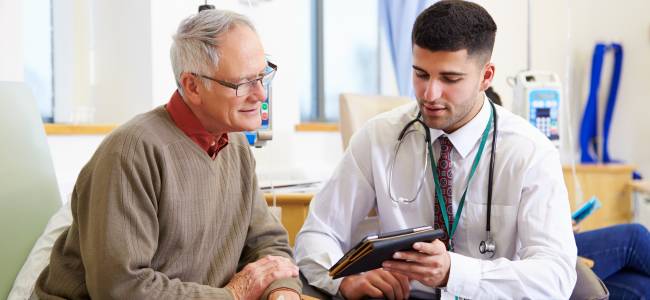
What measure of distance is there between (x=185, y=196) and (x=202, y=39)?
12.9 inches

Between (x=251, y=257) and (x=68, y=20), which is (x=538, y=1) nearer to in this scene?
(x=68, y=20)

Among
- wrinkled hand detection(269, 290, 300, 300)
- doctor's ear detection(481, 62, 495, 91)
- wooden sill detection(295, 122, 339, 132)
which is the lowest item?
wrinkled hand detection(269, 290, 300, 300)

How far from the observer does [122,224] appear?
1353mm

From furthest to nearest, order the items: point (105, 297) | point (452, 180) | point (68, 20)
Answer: point (68, 20), point (452, 180), point (105, 297)

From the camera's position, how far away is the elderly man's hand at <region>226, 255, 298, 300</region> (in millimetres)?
1580

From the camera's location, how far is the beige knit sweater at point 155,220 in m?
1.35

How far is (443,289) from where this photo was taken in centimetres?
170

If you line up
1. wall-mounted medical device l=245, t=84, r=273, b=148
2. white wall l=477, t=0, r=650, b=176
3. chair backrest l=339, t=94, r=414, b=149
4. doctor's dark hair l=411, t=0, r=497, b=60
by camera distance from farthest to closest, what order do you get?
white wall l=477, t=0, r=650, b=176
chair backrest l=339, t=94, r=414, b=149
wall-mounted medical device l=245, t=84, r=273, b=148
doctor's dark hair l=411, t=0, r=497, b=60

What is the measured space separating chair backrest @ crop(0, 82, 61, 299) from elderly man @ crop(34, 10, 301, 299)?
17 cm

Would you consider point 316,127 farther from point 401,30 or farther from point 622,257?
point 622,257

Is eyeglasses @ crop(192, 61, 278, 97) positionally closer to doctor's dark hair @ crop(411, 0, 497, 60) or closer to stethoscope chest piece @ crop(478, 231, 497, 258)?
doctor's dark hair @ crop(411, 0, 497, 60)

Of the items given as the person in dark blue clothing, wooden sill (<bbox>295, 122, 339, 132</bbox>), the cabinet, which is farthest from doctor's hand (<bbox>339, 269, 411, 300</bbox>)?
the cabinet

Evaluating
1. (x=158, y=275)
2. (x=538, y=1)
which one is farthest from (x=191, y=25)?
(x=538, y=1)

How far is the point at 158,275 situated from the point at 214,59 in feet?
1.49
